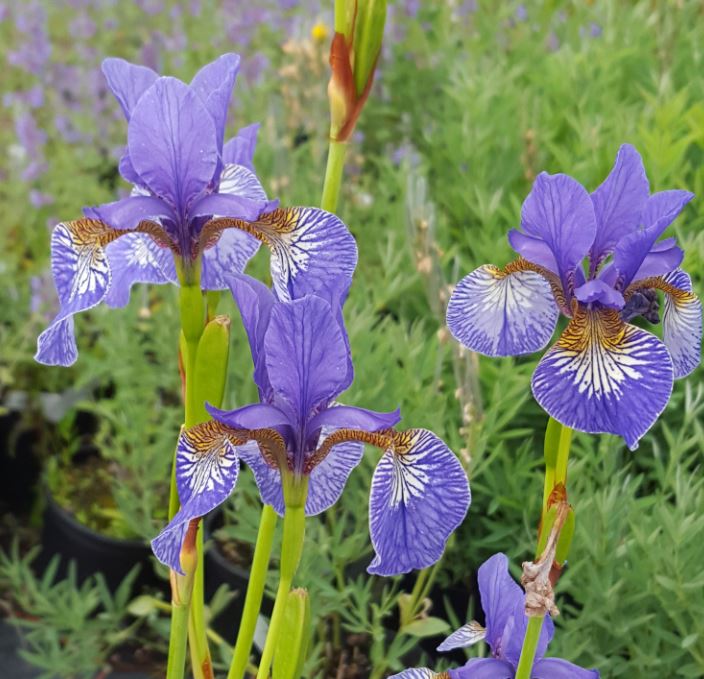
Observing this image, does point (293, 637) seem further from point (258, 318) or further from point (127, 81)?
point (127, 81)

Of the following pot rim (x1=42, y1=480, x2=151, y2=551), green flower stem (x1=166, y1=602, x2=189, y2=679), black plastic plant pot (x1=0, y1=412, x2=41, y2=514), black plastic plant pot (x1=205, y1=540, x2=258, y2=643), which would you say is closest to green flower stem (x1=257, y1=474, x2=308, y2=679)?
green flower stem (x1=166, y1=602, x2=189, y2=679)

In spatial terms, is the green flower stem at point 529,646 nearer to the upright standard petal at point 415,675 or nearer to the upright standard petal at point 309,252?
the upright standard petal at point 415,675

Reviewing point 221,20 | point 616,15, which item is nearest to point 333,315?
point 616,15

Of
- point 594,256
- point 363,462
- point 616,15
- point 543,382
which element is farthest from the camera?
point 616,15

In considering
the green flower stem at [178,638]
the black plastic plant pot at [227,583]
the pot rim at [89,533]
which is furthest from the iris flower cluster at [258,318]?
the pot rim at [89,533]

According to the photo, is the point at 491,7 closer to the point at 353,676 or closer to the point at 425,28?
the point at 425,28

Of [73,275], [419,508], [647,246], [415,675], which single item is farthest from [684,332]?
[73,275]

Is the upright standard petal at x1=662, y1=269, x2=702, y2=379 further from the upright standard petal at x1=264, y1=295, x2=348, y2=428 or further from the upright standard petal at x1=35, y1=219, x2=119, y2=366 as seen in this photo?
the upright standard petal at x1=35, y1=219, x2=119, y2=366
